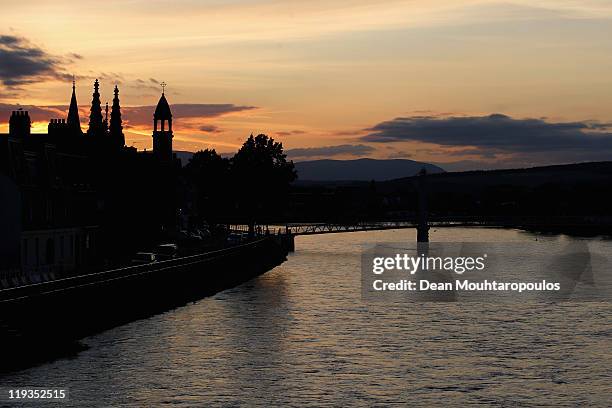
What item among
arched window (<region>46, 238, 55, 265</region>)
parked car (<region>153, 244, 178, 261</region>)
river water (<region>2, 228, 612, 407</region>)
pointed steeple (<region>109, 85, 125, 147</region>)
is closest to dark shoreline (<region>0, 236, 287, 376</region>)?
river water (<region>2, 228, 612, 407</region>)

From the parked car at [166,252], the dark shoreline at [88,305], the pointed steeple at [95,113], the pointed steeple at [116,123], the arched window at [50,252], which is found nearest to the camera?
the dark shoreline at [88,305]

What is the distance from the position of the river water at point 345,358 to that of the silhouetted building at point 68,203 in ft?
34.8

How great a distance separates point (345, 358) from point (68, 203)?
4032 cm

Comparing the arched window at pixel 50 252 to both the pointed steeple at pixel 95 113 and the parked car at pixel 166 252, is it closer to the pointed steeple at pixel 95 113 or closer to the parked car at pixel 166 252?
the parked car at pixel 166 252

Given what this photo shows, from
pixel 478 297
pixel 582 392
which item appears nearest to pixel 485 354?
pixel 582 392

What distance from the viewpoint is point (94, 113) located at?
452 ft

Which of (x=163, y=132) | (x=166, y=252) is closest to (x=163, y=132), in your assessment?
(x=163, y=132)

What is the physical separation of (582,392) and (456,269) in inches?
3732

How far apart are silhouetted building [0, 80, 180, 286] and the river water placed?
34.8 ft

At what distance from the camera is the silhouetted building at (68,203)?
251 feet

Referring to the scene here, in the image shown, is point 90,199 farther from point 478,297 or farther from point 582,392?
point 582,392

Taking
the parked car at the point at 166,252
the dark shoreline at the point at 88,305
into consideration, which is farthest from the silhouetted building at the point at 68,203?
the dark shoreline at the point at 88,305

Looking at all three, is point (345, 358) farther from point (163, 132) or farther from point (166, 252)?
point (163, 132)

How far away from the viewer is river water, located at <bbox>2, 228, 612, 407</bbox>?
148ft
